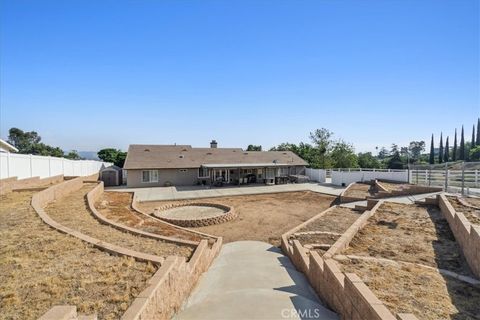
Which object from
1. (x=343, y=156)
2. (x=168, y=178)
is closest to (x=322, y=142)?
(x=343, y=156)

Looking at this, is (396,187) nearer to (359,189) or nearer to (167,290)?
(359,189)

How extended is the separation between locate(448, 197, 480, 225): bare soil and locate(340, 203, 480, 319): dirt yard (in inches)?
23.8

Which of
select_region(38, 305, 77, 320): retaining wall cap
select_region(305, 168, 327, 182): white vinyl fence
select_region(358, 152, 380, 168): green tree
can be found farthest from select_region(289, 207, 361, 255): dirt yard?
select_region(358, 152, 380, 168): green tree

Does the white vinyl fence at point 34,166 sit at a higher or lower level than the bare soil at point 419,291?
higher

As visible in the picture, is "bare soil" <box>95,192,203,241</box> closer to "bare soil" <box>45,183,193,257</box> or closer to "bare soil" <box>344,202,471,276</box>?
"bare soil" <box>45,183,193,257</box>

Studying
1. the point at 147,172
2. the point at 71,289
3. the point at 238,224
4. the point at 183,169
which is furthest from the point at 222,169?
the point at 71,289

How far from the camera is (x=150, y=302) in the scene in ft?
11.7

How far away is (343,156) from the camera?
128 ft

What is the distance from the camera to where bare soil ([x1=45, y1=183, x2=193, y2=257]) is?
20.8ft

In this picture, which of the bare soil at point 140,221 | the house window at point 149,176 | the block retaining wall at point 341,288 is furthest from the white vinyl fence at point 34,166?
the block retaining wall at point 341,288

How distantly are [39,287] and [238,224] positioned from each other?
9527 mm

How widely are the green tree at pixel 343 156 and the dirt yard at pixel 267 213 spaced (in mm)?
19524

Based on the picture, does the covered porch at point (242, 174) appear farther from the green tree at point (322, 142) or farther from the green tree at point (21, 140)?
the green tree at point (21, 140)

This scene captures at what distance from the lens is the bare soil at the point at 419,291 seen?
3439 millimetres
